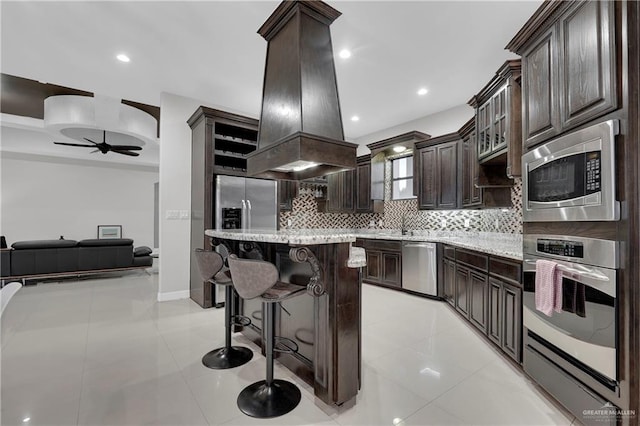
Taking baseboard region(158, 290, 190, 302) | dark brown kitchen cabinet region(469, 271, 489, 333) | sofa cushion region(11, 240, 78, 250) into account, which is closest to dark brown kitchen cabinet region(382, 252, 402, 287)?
dark brown kitchen cabinet region(469, 271, 489, 333)

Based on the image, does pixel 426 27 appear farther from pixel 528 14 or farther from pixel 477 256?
pixel 477 256

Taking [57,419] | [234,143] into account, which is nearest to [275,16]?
[234,143]

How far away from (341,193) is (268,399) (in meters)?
4.80

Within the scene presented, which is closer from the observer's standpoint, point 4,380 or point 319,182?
point 4,380

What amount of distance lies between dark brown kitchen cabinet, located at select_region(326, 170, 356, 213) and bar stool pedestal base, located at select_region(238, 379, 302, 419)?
4385 millimetres

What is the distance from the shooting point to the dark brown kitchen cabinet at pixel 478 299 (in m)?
2.78

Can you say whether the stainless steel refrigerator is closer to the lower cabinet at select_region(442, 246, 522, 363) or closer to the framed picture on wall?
the lower cabinet at select_region(442, 246, 522, 363)

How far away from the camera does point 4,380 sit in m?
2.08

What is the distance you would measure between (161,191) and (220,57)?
2.10 metres

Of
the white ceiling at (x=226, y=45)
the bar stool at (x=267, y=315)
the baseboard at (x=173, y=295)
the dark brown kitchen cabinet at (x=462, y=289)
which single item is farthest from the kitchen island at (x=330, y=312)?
the baseboard at (x=173, y=295)

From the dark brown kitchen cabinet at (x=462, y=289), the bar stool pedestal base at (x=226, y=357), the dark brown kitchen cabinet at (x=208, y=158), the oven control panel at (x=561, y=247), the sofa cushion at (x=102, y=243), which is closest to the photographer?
the oven control panel at (x=561, y=247)

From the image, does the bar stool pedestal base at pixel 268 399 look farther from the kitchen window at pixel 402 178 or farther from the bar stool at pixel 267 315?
the kitchen window at pixel 402 178

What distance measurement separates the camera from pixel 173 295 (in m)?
4.30

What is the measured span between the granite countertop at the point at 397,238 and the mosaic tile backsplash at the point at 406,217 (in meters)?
0.11
